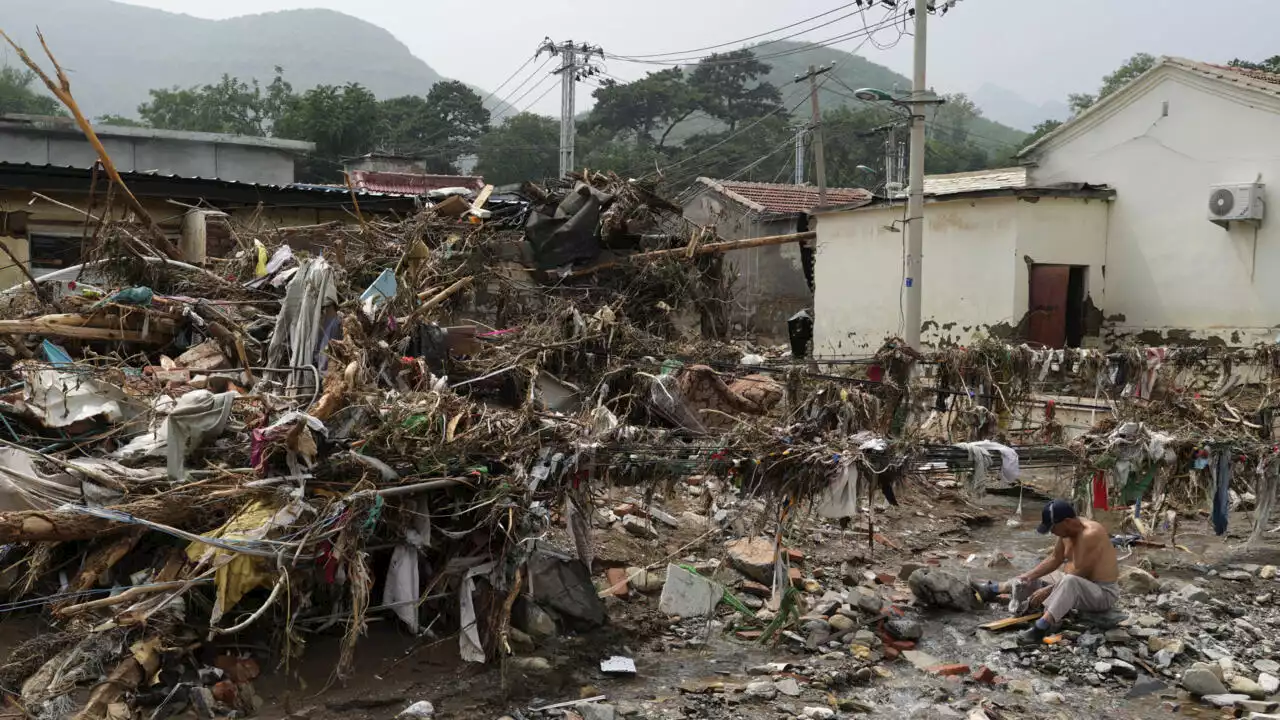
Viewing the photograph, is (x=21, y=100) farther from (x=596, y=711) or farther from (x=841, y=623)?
(x=596, y=711)

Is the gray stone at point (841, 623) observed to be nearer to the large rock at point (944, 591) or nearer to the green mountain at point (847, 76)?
the large rock at point (944, 591)

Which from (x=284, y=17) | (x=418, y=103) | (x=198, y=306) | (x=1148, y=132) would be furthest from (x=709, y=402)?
(x=284, y=17)

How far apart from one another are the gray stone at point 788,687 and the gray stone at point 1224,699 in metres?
2.79

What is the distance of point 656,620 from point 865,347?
944 centimetres

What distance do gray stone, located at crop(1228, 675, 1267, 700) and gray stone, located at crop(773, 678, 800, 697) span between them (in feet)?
10.00

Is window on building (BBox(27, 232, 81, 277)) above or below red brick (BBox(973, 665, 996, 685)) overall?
above

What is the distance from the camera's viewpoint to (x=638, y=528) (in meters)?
9.91

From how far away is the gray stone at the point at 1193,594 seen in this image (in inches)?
341

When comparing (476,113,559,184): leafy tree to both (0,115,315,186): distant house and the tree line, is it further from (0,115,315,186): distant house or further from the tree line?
(0,115,315,186): distant house

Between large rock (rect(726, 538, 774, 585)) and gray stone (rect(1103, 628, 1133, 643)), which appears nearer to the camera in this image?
gray stone (rect(1103, 628, 1133, 643))

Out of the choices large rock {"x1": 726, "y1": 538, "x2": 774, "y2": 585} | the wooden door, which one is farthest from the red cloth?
the wooden door

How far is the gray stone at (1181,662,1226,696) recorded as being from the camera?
266 inches

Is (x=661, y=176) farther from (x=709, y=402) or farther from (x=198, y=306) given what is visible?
→ (x=198, y=306)

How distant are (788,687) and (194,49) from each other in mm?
192116
